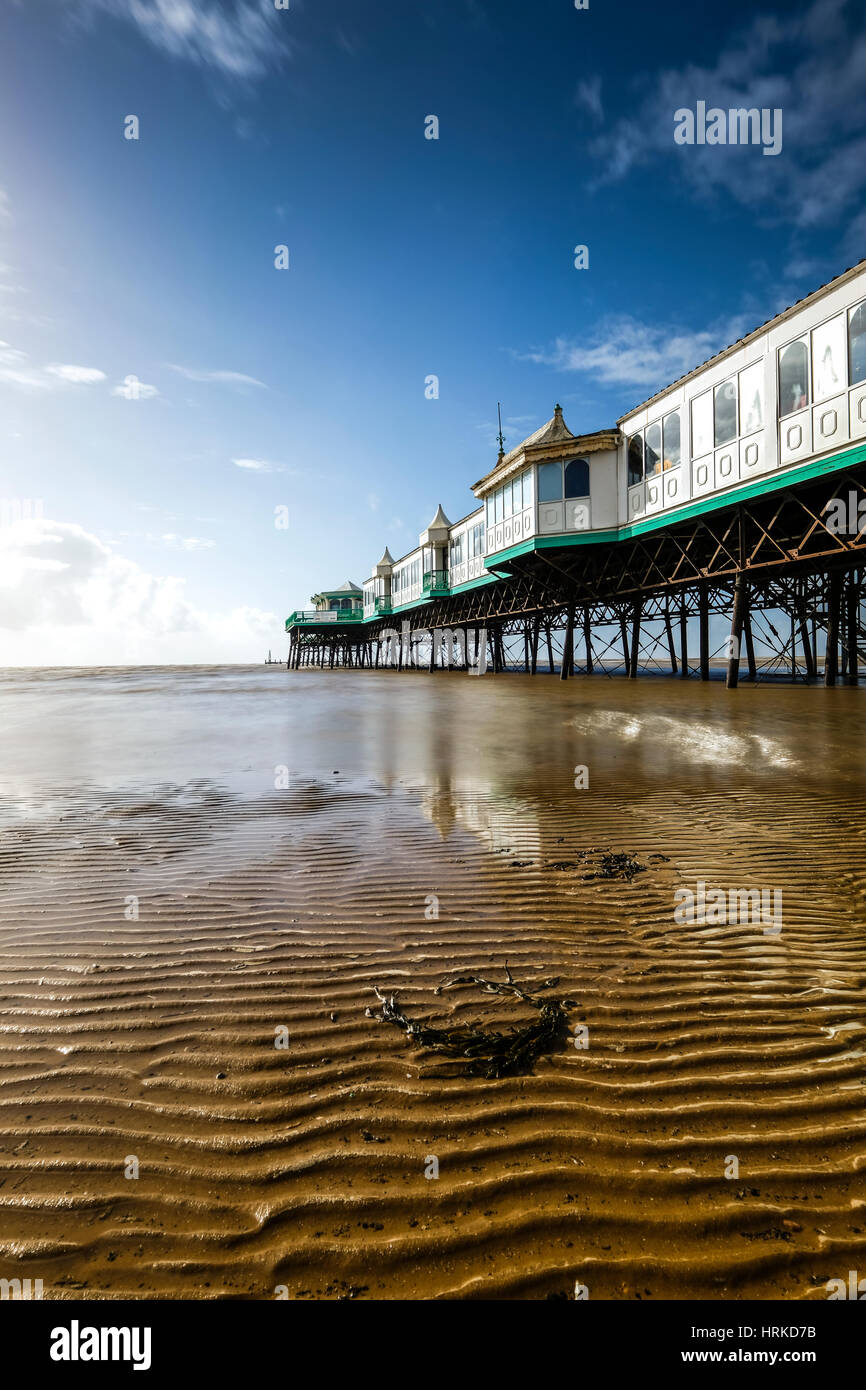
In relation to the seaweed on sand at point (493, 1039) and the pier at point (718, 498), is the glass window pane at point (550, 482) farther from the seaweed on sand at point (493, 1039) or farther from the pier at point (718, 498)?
the seaweed on sand at point (493, 1039)

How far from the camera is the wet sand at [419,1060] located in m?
1.90

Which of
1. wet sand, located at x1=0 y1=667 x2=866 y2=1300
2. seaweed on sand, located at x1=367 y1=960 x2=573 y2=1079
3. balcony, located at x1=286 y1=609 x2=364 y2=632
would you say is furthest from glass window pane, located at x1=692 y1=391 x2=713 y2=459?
balcony, located at x1=286 y1=609 x2=364 y2=632

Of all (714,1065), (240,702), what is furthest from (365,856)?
(240,702)

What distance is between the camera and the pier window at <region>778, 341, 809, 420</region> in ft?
50.3

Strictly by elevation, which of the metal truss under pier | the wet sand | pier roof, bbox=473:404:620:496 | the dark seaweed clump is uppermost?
pier roof, bbox=473:404:620:496

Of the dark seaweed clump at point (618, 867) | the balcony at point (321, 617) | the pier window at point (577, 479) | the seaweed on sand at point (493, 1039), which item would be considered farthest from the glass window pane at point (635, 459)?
the balcony at point (321, 617)

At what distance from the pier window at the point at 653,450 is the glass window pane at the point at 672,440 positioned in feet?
1.03

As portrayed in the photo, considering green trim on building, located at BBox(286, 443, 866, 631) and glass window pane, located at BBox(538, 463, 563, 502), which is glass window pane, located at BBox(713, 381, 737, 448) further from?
glass window pane, located at BBox(538, 463, 563, 502)

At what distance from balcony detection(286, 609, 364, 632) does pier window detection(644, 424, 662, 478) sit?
1961 inches
